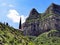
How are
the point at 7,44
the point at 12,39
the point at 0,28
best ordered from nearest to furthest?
the point at 7,44, the point at 12,39, the point at 0,28

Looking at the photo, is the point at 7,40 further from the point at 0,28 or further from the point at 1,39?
the point at 0,28

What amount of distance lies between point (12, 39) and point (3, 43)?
5.82 ft

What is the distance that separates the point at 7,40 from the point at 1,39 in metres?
0.73

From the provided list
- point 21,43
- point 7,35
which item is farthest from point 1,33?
point 21,43

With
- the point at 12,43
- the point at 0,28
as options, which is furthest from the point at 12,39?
the point at 0,28

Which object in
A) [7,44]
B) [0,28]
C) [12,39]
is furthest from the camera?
[0,28]

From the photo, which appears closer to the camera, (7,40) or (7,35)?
(7,40)

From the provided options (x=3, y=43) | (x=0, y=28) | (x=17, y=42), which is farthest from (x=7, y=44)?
(x=0, y=28)

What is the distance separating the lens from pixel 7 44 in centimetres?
2272

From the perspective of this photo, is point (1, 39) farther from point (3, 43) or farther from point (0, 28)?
point (0, 28)

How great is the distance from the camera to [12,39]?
2453 centimetres

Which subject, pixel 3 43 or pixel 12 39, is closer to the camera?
pixel 3 43

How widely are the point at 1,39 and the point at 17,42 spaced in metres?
2.07

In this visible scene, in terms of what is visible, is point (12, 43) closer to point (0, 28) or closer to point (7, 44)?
point (7, 44)
